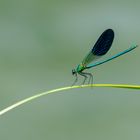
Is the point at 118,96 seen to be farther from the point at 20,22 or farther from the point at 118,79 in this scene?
the point at 20,22

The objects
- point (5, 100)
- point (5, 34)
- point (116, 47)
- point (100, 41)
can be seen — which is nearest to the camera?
point (100, 41)

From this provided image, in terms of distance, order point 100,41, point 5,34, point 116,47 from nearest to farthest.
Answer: point 100,41, point 116,47, point 5,34

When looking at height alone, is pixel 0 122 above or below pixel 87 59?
above

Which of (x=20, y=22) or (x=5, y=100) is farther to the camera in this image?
(x=20, y=22)

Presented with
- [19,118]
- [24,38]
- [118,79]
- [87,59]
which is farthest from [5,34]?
[87,59]

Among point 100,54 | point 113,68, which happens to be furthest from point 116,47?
point 100,54

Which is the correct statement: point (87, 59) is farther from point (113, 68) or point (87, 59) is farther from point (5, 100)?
point (113, 68)

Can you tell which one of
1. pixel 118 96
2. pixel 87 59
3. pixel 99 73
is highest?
pixel 99 73

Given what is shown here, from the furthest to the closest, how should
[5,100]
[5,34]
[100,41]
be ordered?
[5,34], [5,100], [100,41]

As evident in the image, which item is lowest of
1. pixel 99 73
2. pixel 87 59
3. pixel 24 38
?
pixel 87 59
